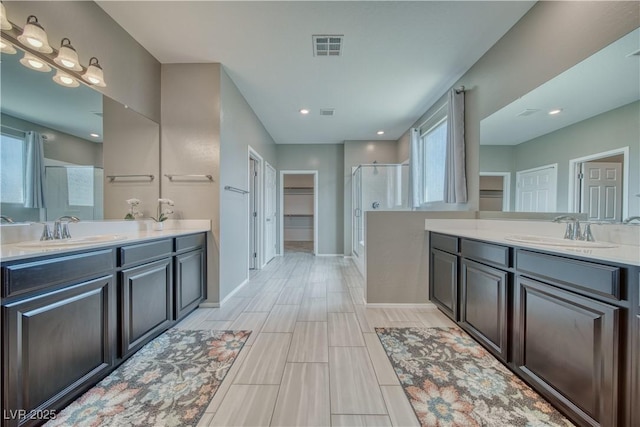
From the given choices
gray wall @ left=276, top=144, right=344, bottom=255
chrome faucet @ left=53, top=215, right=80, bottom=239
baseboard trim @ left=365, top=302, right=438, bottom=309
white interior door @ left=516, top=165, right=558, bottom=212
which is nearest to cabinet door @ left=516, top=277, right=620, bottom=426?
white interior door @ left=516, top=165, right=558, bottom=212

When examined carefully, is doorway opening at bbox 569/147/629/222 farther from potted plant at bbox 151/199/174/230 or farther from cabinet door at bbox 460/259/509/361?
potted plant at bbox 151/199/174/230

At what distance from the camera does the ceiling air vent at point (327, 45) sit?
225 centimetres

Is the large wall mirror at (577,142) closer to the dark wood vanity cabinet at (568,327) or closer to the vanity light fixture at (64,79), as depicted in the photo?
the dark wood vanity cabinet at (568,327)

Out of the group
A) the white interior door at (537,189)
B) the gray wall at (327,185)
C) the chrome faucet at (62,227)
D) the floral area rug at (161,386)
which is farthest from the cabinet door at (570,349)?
the gray wall at (327,185)

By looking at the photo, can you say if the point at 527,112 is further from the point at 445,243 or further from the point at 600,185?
the point at 445,243

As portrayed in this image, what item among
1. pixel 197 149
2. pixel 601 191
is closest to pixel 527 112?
pixel 601 191

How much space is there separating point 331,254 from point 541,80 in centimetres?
463

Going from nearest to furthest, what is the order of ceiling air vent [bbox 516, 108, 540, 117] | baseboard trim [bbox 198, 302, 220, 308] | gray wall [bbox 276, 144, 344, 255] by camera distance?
A: ceiling air vent [bbox 516, 108, 540, 117] < baseboard trim [bbox 198, 302, 220, 308] < gray wall [bbox 276, 144, 344, 255]

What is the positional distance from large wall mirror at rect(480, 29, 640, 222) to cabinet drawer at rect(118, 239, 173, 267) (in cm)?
298

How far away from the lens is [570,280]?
1194 millimetres

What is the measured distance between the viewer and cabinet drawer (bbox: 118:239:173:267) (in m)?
1.62

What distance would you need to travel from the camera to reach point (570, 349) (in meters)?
1.18

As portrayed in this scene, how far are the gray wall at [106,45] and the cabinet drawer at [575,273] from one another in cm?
324

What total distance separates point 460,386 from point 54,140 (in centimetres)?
300
